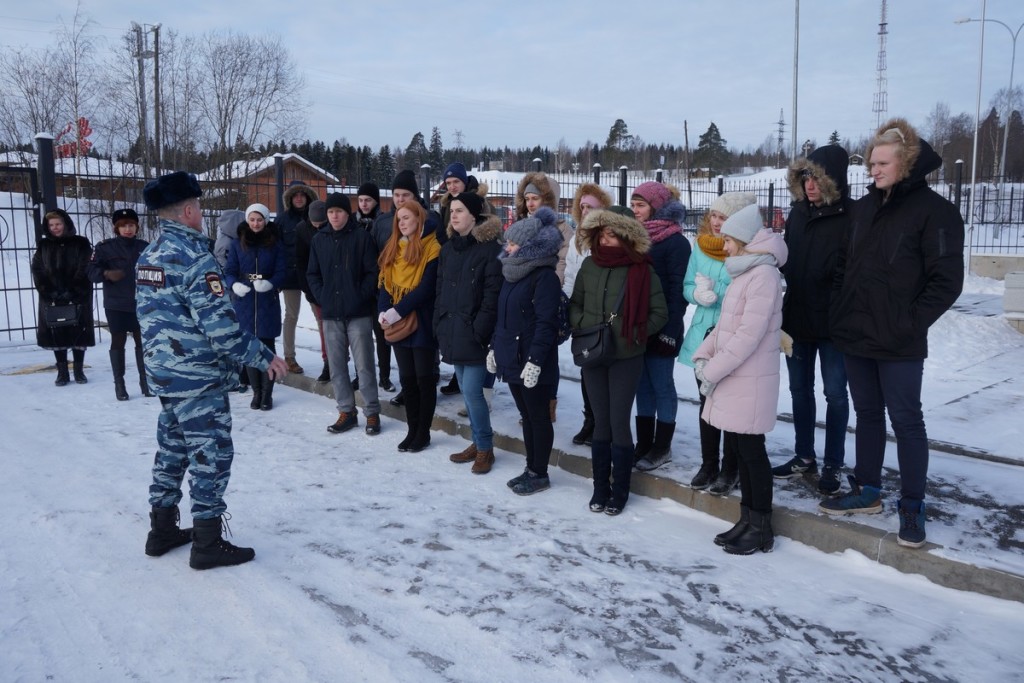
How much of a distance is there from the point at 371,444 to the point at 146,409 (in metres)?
2.75

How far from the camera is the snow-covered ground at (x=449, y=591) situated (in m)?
3.13

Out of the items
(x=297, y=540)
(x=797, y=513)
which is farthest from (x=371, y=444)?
(x=797, y=513)

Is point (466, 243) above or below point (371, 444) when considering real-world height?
above

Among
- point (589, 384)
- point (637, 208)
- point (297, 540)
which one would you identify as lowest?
point (297, 540)

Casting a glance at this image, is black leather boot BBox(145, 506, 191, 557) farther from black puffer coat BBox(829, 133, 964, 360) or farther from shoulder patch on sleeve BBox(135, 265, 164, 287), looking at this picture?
black puffer coat BBox(829, 133, 964, 360)

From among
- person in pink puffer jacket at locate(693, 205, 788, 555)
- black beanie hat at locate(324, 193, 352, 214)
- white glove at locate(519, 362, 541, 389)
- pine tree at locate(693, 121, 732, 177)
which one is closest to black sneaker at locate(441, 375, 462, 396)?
black beanie hat at locate(324, 193, 352, 214)

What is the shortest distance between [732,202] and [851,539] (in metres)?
2.04

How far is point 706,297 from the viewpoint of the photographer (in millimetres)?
4559

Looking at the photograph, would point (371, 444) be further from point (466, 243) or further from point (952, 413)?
point (952, 413)

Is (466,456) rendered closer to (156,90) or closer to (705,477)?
(705,477)

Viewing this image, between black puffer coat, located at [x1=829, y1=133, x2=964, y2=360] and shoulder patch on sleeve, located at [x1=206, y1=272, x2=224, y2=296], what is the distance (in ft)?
11.3

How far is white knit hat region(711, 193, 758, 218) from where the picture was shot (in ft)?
14.3

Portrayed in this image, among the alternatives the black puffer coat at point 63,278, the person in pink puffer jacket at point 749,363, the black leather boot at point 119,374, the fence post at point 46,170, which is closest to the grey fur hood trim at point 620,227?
the person in pink puffer jacket at point 749,363

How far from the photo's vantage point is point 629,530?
4523mm
